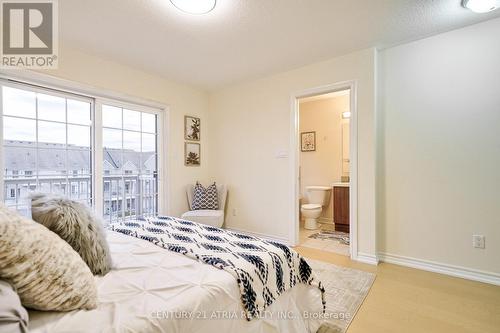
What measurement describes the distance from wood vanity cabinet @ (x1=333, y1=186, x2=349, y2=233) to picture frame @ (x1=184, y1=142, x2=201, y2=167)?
242cm

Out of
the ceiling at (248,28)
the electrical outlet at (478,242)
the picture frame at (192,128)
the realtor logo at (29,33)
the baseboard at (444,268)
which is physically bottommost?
the baseboard at (444,268)

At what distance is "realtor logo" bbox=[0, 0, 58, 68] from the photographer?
2.00 metres

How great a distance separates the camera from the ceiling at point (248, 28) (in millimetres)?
2004

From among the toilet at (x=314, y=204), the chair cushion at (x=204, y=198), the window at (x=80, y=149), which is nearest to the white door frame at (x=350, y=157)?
the toilet at (x=314, y=204)

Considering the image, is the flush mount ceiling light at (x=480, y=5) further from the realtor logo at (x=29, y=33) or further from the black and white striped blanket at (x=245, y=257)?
the realtor logo at (x=29, y=33)

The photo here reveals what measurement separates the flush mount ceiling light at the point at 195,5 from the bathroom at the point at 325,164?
2.44m

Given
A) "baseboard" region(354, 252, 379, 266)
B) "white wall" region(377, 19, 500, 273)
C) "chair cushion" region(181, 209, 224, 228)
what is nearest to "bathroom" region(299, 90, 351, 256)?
"baseboard" region(354, 252, 379, 266)

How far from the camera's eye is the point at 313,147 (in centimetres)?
492

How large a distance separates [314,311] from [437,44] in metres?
2.87

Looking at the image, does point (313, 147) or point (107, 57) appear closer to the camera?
point (107, 57)

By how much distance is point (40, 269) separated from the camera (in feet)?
2.56

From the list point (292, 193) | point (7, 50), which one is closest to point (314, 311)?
point (292, 193)

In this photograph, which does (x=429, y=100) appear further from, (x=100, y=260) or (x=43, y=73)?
(x=43, y=73)

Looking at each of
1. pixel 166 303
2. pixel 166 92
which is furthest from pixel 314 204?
pixel 166 303
